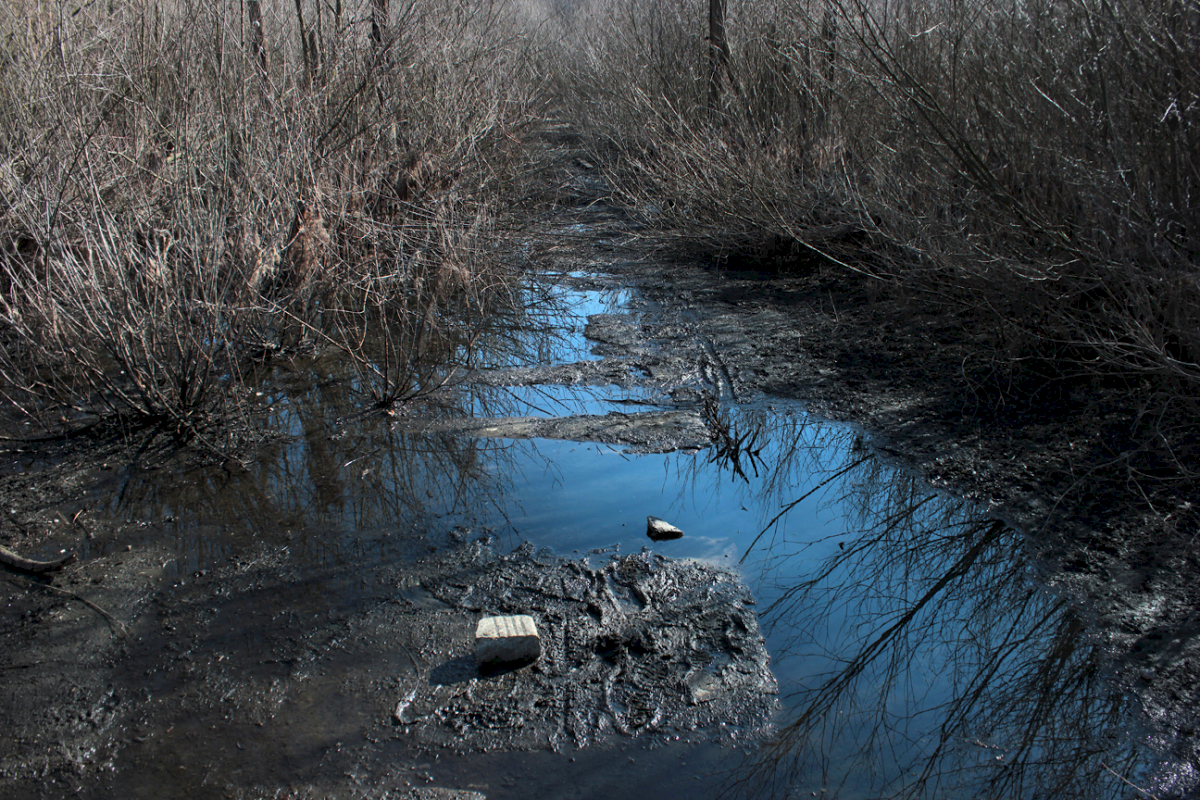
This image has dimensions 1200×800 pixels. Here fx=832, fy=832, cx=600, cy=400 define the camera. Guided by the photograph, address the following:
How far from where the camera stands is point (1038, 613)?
2.77m

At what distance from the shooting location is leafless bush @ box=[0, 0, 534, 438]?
3902mm

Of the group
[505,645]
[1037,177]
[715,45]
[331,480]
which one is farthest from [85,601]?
[715,45]

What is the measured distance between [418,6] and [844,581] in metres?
6.22

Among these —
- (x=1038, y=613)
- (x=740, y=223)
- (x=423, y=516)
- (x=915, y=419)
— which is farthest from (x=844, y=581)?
(x=740, y=223)

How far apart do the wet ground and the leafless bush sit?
1.78ft

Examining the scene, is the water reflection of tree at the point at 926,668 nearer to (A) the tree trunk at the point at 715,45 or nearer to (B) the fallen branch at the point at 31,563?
(B) the fallen branch at the point at 31,563

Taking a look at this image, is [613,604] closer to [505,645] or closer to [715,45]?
[505,645]

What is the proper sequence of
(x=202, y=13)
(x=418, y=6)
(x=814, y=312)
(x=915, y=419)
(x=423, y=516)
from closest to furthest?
(x=423, y=516)
(x=915, y=419)
(x=202, y=13)
(x=814, y=312)
(x=418, y=6)

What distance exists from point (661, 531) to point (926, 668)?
3.61 ft

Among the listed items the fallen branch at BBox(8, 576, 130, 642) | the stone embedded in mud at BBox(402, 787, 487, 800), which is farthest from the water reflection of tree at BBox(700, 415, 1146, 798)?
the fallen branch at BBox(8, 576, 130, 642)

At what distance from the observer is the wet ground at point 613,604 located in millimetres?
2232

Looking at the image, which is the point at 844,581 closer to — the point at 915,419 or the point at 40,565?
the point at 915,419

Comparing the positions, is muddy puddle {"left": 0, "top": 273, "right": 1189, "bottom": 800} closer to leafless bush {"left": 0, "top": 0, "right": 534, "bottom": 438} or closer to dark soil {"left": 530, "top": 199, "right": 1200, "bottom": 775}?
dark soil {"left": 530, "top": 199, "right": 1200, "bottom": 775}

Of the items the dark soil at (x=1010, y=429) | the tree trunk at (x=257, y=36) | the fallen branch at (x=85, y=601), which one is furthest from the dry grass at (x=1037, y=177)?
the fallen branch at (x=85, y=601)
